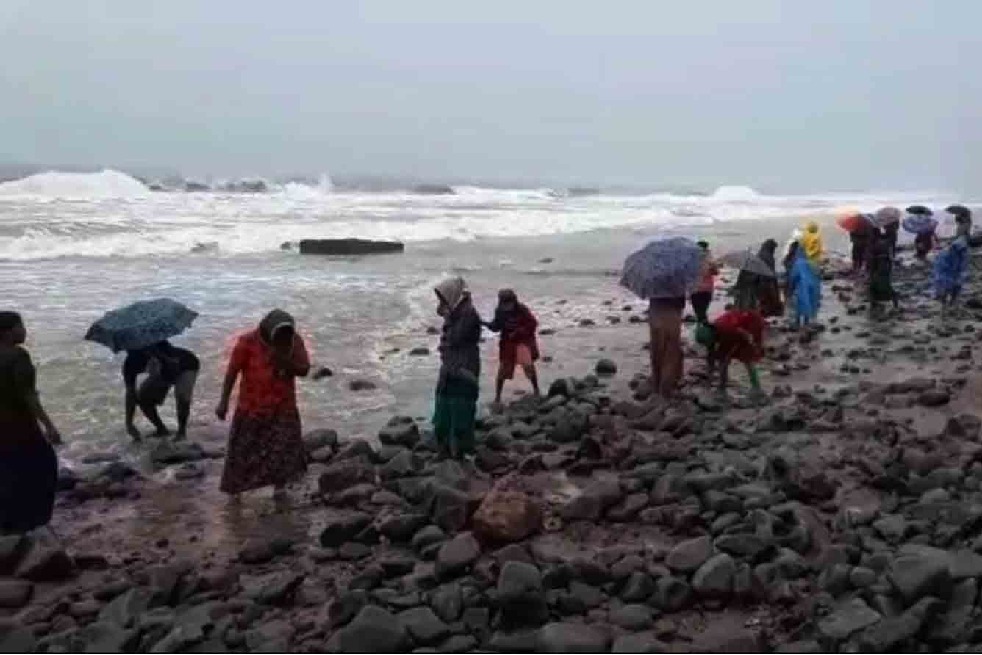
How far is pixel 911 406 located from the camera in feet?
34.4

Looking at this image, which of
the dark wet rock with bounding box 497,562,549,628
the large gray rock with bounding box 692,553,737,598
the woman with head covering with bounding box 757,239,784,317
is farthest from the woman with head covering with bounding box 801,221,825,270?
the dark wet rock with bounding box 497,562,549,628

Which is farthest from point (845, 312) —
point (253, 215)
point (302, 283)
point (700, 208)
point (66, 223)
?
point (700, 208)

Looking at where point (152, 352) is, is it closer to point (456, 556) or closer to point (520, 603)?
point (456, 556)

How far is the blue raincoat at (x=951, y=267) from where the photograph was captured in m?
17.6

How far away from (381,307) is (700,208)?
53216 mm

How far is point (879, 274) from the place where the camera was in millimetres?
17906

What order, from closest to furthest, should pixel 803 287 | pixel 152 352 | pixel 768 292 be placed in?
1. pixel 152 352
2. pixel 768 292
3. pixel 803 287

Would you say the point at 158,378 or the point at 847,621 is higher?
the point at 158,378

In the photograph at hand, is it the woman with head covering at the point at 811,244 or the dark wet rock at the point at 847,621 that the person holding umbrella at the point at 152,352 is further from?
the woman with head covering at the point at 811,244

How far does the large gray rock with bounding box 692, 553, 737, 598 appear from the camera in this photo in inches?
217

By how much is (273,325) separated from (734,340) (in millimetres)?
5508

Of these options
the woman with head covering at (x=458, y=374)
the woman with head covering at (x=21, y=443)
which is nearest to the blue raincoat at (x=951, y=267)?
the woman with head covering at (x=458, y=374)

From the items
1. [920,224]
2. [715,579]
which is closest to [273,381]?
[715,579]

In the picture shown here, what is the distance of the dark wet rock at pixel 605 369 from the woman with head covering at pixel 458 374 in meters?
4.39
